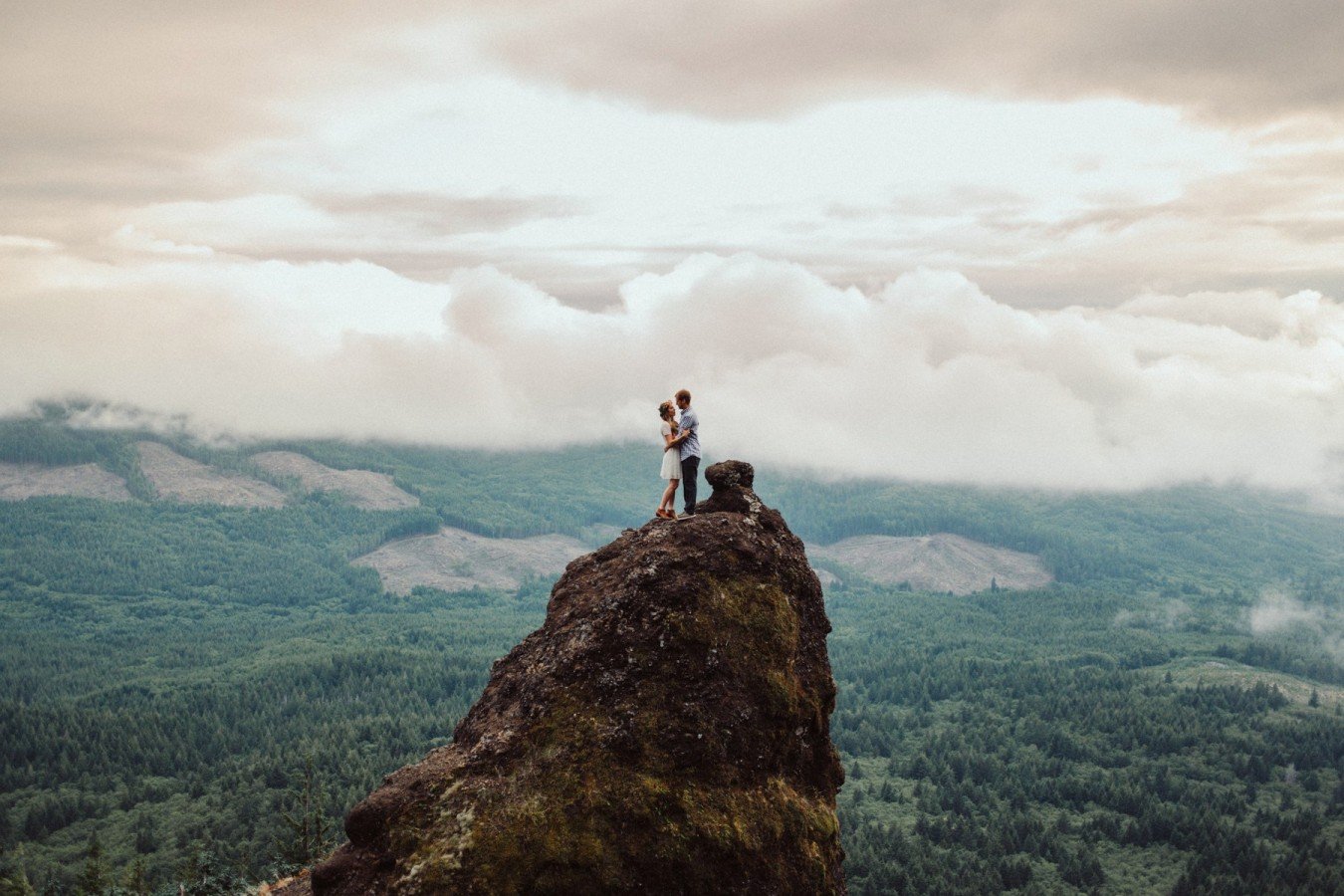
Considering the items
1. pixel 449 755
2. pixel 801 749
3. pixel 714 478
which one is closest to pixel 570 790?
pixel 449 755

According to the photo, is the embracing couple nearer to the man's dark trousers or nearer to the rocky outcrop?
the man's dark trousers

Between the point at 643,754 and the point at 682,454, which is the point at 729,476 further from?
the point at 643,754

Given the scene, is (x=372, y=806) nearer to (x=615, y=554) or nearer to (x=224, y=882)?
(x=615, y=554)

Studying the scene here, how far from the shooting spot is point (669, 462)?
5172cm

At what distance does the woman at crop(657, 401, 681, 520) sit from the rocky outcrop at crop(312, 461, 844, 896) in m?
3.21

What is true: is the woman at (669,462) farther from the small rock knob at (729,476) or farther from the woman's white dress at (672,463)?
the small rock knob at (729,476)

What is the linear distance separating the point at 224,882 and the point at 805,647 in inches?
4112

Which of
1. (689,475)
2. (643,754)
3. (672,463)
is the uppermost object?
(672,463)

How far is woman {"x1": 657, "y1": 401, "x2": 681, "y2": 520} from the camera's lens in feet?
161

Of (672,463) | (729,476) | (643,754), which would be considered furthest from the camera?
(672,463)

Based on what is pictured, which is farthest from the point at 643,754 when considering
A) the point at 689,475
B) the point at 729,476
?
the point at 689,475

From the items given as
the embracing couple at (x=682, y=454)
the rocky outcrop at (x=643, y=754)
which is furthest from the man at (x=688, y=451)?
the rocky outcrop at (x=643, y=754)

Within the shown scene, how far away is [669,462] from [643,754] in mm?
18250

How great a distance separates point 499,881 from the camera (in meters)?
33.2
